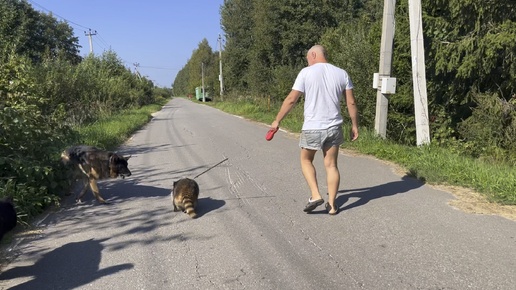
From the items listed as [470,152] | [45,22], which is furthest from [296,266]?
[45,22]

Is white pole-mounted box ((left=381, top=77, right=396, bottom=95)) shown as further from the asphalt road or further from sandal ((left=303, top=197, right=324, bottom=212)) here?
sandal ((left=303, top=197, right=324, bottom=212))

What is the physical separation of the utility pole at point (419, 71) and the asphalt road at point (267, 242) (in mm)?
2778

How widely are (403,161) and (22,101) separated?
6947 mm

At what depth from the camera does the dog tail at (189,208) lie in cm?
506

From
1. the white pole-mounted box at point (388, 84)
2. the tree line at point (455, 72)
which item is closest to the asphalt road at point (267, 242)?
the tree line at point (455, 72)

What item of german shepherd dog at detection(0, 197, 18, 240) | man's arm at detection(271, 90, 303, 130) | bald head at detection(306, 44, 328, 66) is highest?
bald head at detection(306, 44, 328, 66)

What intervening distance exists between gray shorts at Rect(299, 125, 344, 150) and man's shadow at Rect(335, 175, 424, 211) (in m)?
0.92

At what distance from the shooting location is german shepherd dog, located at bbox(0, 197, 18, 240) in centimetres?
366

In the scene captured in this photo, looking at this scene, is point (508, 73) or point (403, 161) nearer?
point (403, 161)

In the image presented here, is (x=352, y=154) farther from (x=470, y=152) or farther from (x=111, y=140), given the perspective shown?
(x=111, y=140)

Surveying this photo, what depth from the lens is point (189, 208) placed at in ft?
16.6

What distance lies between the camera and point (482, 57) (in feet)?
28.6

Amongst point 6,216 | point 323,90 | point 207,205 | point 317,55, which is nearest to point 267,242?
point 207,205

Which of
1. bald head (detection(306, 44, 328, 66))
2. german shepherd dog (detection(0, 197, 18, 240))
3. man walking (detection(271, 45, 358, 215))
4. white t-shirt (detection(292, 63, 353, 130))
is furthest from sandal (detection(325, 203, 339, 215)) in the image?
german shepherd dog (detection(0, 197, 18, 240))
